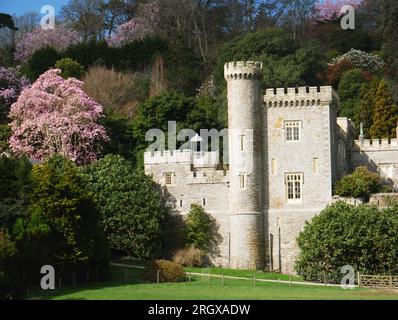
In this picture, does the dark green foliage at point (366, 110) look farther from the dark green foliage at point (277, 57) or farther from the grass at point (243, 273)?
the grass at point (243, 273)

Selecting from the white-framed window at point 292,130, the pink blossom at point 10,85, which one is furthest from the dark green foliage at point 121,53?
the white-framed window at point 292,130

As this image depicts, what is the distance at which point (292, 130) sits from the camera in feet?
205

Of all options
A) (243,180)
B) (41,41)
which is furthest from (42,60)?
(243,180)

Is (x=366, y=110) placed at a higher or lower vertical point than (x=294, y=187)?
higher

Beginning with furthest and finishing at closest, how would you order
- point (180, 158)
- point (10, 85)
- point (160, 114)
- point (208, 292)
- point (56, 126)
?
point (10, 85) → point (160, 114) → point (56, 126) → point (180, 158) → point (208, 292)

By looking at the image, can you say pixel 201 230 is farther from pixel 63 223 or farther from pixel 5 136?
pixel 5 136

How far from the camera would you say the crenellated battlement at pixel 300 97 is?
2452 inches

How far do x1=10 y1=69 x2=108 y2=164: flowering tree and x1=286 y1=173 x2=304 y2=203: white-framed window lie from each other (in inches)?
569

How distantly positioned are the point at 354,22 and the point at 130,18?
24.6 meters

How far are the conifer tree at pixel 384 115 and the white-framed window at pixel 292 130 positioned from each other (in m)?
15.9

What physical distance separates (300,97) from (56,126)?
17342 millimetres

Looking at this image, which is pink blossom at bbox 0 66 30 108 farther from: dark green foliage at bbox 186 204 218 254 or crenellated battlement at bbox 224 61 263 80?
crenellated battlement at bbox 224 61 263 80

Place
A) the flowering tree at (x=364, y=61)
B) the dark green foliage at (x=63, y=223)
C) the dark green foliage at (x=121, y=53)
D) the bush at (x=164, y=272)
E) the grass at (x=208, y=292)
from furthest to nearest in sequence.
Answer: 1. the dark green foliage at (x=121, y=53)
2. the flowering tree at (x=364, y=61)
3. the bush at (x=164, y=272)
4. the dark green foliage at (x=63, y=223)
5. the grass at (x=208, y=292)

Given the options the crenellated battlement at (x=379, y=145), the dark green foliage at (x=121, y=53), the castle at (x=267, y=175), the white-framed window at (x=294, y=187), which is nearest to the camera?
the castle at (x=267, y=175)
